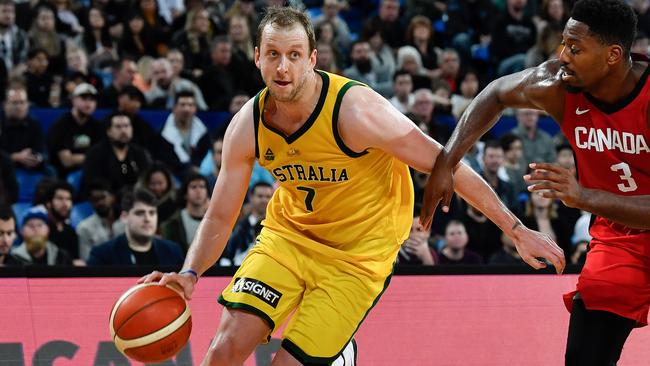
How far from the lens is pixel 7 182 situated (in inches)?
389

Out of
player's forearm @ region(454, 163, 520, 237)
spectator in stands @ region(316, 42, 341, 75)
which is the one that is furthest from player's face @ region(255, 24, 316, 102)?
spectator in stands @ region(316, 42, 341, 75)

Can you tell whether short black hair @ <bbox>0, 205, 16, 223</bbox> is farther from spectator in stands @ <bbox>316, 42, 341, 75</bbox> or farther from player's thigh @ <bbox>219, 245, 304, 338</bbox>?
spectator in stands @ <bbox>316, 42, 341, 75</bbox>

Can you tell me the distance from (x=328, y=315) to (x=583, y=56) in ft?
5.19

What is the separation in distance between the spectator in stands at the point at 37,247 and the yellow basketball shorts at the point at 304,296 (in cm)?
388

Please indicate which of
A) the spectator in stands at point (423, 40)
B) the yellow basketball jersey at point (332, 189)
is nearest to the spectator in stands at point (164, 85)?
the spectator in stands at point (423, 40)

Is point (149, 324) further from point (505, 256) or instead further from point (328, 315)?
point (505, 256)

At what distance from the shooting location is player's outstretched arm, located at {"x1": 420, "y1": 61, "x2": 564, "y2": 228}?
474cm

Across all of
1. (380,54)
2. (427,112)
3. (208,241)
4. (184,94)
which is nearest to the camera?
(208,241)

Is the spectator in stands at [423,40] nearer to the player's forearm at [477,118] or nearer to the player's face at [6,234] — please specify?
the player's face at [6,234]

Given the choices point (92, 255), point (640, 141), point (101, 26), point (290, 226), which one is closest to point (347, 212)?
point (290, 226)

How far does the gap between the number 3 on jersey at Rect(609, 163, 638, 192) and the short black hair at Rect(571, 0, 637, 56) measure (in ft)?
1.61

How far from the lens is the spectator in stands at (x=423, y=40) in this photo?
1323cm

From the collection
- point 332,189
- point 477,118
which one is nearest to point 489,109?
point 477,118

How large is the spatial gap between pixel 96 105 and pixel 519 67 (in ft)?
17.2
